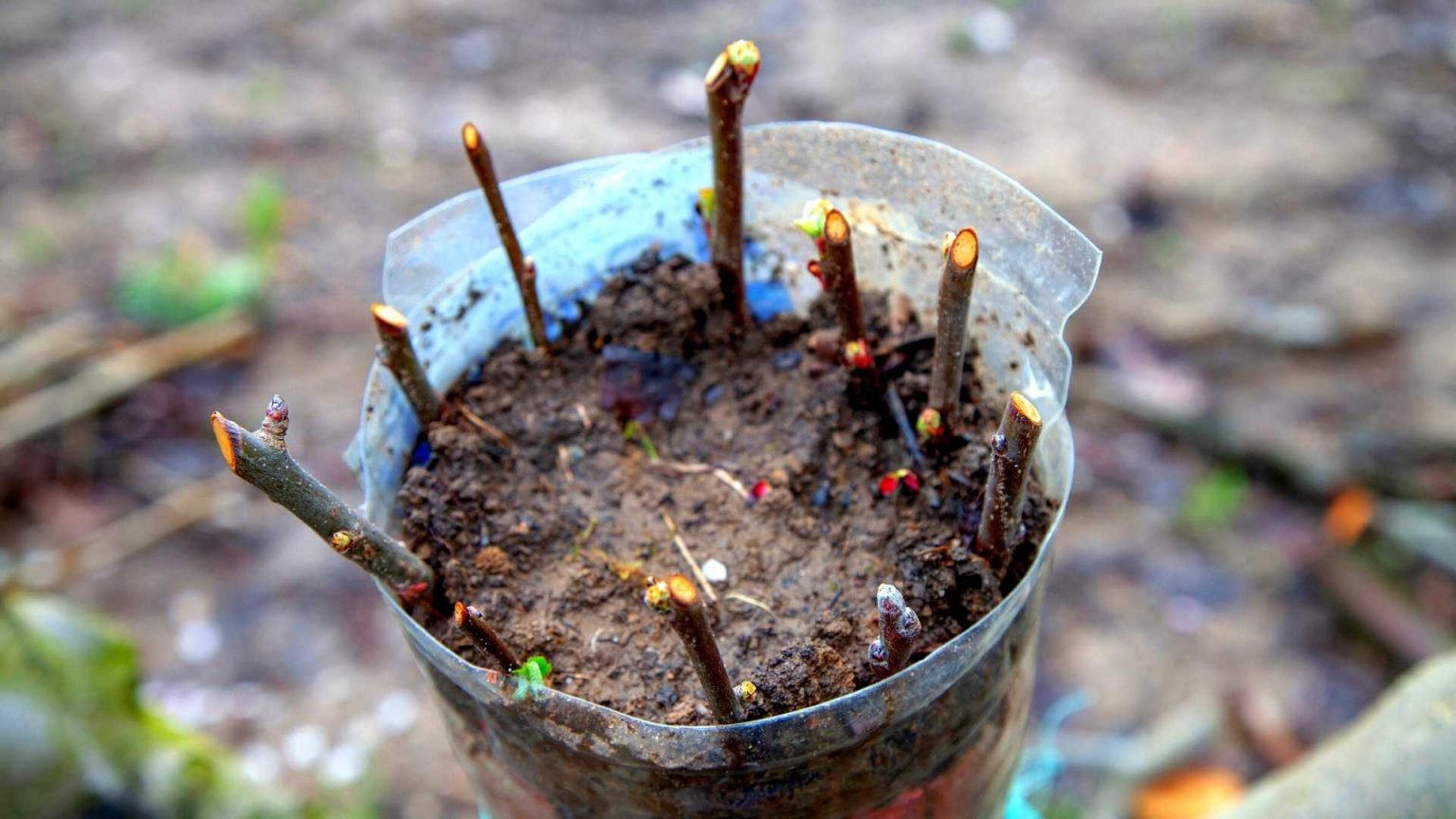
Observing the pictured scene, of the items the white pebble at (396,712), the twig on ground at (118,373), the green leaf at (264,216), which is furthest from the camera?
the green leaf at (264,216)

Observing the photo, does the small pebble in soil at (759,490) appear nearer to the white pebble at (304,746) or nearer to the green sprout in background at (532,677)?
the green sprout in background at (532,677)

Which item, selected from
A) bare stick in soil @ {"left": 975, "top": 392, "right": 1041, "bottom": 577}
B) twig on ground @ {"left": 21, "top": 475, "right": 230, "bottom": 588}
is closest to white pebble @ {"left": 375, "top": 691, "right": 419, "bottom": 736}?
twig on ground @ {"left": 21, "top": 475, "right": 230, "bottom": 588}

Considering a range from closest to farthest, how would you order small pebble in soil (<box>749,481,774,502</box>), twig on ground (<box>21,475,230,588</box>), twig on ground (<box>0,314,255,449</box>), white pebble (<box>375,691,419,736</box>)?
small pebble in soil (<box>749,481,774,502</box>) → white pebble (<box>375,691,419,736</box>) → twig on ground (<box>21,475,230,588</box>) → twig on ground (<box>0,314,255,449</box>)

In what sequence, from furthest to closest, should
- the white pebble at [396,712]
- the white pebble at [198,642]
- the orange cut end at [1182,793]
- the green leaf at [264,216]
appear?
the green leaf at [264,216] < the white pebble at [198,642] < the white pebble at [396,712] < the orange cut end at [1182,793]

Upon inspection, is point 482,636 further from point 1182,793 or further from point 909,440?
point 1182,793

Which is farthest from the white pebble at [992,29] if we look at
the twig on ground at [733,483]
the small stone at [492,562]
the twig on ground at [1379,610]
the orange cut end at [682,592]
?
the orange cut end at [682,592]

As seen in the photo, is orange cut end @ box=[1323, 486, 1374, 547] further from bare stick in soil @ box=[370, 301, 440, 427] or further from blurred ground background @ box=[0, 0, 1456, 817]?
bare stick in soil @ box=[370, 301, 440, 427]
